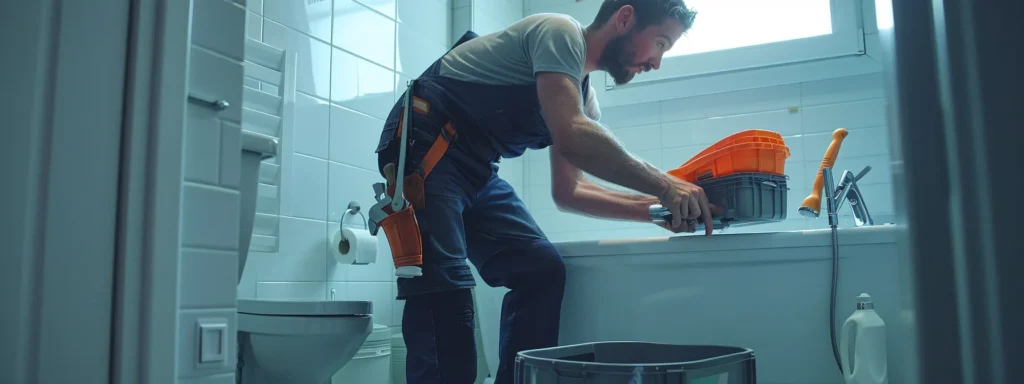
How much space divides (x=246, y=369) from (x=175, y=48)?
117 centimetres

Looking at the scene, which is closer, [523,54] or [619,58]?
[523,54]

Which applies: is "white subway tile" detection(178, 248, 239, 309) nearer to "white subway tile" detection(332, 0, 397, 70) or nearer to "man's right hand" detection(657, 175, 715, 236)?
"man's right hand" detection(657, 175, 715, 236)

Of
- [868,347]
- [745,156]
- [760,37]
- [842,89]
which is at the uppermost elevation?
[760,37]

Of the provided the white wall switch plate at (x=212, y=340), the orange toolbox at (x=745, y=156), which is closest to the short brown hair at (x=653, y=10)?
the orange toolbox at (x=745, y=156)

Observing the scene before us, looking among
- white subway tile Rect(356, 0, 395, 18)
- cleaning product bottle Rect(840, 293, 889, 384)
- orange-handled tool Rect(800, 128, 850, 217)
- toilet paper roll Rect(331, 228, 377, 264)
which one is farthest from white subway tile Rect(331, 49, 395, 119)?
cleaning product bottle Rect(840, 293, 889, 384)

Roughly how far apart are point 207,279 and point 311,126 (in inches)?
57.8

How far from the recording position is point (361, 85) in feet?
8.47

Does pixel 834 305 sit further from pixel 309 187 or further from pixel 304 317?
pixel 309 187

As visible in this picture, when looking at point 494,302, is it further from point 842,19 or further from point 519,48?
point 842,19

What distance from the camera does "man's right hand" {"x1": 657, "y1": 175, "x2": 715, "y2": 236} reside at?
1683mm

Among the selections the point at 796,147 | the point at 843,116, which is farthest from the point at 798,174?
the point at 843,116

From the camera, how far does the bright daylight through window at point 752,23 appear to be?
2840mm

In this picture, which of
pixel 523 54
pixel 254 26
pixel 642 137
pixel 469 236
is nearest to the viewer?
pixel 523 54

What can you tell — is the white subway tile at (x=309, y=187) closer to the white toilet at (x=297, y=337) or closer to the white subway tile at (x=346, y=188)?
the white subway tile at (x=346, y=188)
